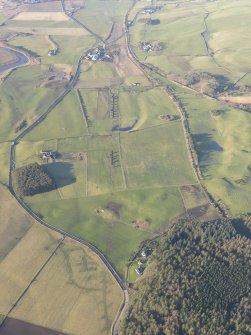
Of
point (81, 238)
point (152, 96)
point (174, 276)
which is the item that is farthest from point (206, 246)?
point (152, 96)

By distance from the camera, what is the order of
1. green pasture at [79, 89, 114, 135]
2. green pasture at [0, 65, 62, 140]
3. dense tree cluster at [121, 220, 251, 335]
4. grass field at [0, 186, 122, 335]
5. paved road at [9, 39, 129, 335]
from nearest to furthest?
dense tree cluster at [121, 220, 251, 335] < grass field at [0, 186, 122, 335] < paved road at [9, 39, 129, 335] < green pasture at [79, 89, 114, 135] < green pasture at [0, 65, 62, 140]

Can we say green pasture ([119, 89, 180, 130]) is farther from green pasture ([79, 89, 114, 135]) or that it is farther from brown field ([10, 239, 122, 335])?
brown field ([10, 239, 122, 335])

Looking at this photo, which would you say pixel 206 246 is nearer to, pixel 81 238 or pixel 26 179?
pixel 81 238

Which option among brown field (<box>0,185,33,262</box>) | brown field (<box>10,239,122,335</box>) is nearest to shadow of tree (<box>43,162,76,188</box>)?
brown field (<box>0,185,33,262</box>)

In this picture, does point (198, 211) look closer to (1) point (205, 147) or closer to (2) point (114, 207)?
(2) point (114, 207)

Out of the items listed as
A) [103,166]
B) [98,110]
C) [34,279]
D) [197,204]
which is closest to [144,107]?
Result: [98,110]

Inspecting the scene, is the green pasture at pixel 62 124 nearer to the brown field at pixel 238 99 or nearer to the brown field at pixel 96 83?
the brown field at pixel 96 83

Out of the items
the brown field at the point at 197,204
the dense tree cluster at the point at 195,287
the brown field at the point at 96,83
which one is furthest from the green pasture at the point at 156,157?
the brown field at the point at 96,83
